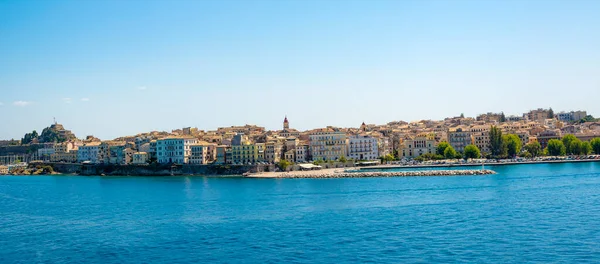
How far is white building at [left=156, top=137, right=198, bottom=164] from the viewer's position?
57284mm

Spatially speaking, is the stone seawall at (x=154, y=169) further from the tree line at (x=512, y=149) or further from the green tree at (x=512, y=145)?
the green tree at (x=512, y=145)

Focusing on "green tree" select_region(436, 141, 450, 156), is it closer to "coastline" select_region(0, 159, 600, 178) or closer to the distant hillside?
"coastline" select_region(0, 159, 600, 178)

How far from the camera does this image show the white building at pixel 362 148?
191 feet

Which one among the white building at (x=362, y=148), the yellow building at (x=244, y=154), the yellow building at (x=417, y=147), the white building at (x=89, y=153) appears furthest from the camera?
the white building at (x=89, y=153)

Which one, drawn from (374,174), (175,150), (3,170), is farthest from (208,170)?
(3,170)

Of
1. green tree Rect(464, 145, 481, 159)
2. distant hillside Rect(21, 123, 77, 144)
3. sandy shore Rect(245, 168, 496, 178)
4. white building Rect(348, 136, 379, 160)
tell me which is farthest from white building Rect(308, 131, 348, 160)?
distant hillside Rect(21, 123, 77, 144)

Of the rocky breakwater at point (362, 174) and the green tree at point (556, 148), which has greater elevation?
the green tree at point (556, 148)

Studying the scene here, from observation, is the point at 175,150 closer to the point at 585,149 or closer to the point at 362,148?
the point at 362,148

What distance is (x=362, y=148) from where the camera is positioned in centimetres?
5853

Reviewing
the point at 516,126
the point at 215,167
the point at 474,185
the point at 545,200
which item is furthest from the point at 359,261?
the point at 516,126

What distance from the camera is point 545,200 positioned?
26672 millimetres

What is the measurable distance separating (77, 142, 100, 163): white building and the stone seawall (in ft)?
12.7

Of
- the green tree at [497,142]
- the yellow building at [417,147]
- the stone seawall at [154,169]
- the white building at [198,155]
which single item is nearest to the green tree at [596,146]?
the green tree at [497,142]

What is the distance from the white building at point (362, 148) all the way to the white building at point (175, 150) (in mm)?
14342
